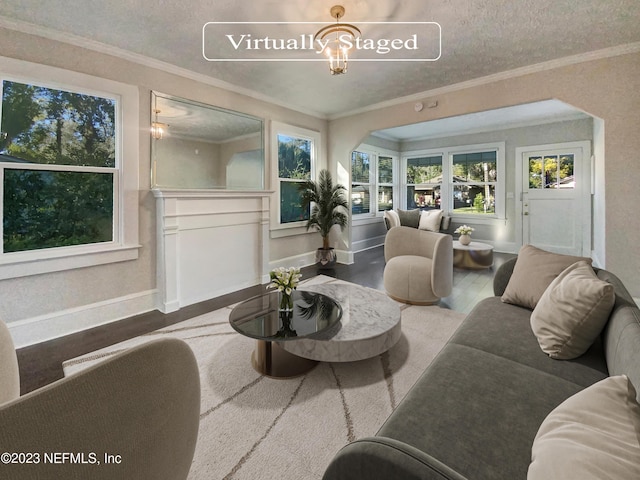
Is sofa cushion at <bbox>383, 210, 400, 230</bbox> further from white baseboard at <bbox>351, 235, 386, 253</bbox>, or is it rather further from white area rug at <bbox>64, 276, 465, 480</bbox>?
white area rug at <bbox>64, 276, 465, 480</bbox>

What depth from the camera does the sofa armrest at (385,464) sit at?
65cm

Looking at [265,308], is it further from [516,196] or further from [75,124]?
[516,196]

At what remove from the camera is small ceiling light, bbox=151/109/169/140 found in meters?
3.22

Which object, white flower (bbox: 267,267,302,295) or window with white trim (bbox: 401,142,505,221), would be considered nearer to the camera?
white flower (bbox: 267,267,302,295)

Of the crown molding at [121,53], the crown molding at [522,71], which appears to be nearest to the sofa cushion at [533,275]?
the crown molding at [522,71]

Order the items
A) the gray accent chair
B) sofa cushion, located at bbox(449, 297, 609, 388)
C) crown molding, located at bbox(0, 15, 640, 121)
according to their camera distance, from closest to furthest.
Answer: the gray accent chair < sofa cushion, located at bbox(449, 297, 609, 388) < crown molding, located at bbox(0, 15, 640, 121)

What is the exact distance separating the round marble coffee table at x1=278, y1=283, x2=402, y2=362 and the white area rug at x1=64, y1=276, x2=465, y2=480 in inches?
7.1

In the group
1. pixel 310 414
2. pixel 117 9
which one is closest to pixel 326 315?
pixel 310 414

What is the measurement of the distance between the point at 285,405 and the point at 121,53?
11.6 ft

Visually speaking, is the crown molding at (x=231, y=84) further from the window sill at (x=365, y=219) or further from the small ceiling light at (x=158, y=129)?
the window sill at (x=365, y=219)

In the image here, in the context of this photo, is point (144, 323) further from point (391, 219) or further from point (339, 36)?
point (391, 219)

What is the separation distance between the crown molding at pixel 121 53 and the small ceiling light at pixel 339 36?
1.70 meters

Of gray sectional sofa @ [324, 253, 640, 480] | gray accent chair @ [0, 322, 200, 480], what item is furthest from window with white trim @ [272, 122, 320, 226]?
gray accent chair @ [0, 322, 200, 480]

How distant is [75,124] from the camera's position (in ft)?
9.02
